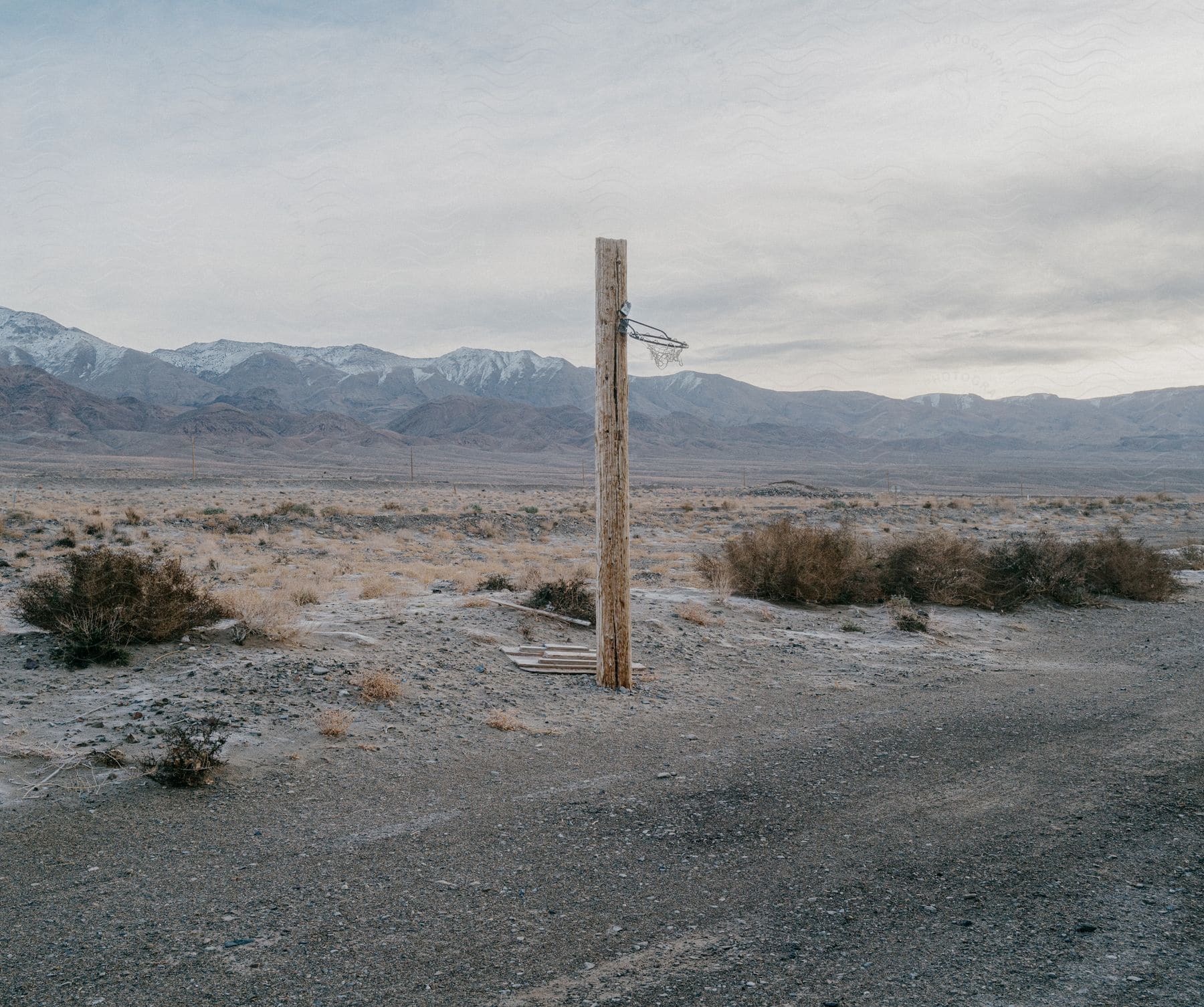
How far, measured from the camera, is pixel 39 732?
684cm

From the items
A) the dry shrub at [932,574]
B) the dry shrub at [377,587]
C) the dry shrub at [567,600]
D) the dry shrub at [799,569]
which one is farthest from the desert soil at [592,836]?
the dry shrub at [932,574]

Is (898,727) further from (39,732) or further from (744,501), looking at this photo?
(744,501)

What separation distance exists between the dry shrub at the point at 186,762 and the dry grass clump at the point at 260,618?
309cm

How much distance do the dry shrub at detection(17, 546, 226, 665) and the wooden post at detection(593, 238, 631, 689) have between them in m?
4.60

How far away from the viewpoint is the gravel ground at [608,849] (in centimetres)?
397

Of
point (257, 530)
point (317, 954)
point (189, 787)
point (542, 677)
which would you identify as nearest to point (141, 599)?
point (189, 787)

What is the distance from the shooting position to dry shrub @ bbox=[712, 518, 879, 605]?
14.5 m

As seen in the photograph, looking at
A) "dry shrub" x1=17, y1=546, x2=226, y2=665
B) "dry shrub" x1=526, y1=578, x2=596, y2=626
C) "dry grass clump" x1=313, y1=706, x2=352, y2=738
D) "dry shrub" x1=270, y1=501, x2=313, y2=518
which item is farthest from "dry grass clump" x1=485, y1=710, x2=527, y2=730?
"dry shrub" x1=270, y1=501, x2=313, y2=518

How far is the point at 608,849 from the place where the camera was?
17.6ft

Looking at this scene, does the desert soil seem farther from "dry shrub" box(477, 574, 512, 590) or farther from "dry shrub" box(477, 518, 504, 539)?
"dry shrub" box(477, 518, 504, 539)

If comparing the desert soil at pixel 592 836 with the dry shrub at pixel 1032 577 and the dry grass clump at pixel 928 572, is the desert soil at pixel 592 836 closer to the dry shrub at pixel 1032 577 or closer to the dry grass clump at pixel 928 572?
the dry grass clump at pixel 928 572

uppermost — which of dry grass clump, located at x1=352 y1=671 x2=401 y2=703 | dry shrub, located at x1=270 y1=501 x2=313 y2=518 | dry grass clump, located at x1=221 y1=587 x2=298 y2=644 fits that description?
dry shrub, located at x1=270 y1=501 x2=313 y2=518

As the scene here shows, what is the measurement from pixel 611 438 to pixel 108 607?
5.42 metres

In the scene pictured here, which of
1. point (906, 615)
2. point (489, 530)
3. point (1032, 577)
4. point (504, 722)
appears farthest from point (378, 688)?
point (489, 530)
